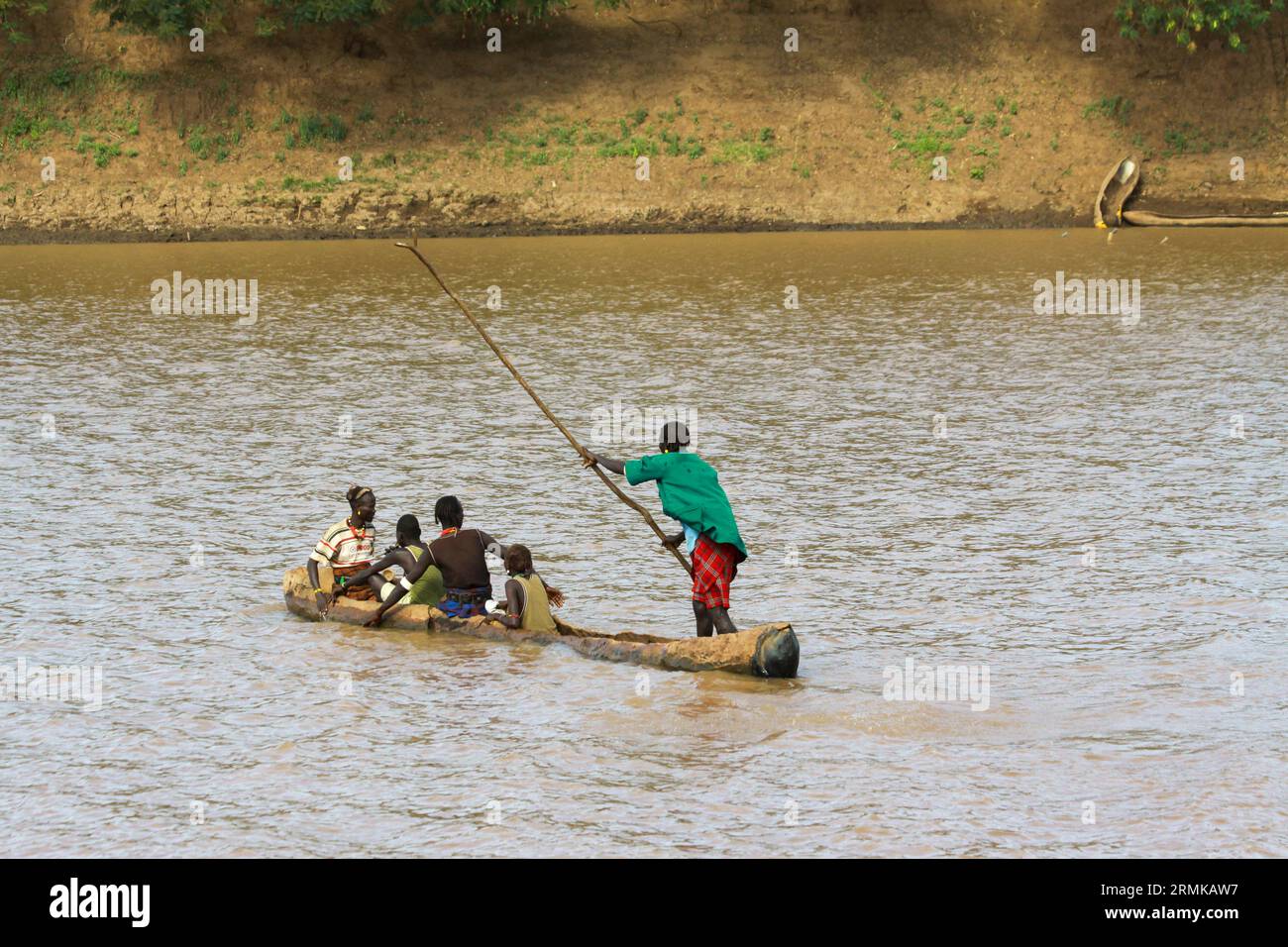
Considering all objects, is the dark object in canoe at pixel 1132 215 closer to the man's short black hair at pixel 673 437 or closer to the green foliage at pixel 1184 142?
the green foliage at pixel 1184 142

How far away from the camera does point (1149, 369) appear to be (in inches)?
976

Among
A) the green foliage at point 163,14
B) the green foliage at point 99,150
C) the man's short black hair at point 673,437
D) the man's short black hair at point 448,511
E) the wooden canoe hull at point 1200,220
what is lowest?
the man's short black hair at point 448,511

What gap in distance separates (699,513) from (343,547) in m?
3.25

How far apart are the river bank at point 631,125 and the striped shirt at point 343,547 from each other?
30.9 meters

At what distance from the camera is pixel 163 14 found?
44.5 meters

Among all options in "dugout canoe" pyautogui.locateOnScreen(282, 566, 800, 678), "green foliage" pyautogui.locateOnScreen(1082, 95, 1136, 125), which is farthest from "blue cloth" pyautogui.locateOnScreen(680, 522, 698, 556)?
"green foliage" pyautogui.locateOnScreen(1082, 95, 1136, 125)

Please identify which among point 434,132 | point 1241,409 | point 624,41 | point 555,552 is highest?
point 624,41

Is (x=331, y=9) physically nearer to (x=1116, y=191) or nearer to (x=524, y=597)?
(x=1116, y=191)

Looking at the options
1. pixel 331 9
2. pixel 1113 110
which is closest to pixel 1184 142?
pixel 1113 110

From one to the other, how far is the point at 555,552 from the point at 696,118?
33374mm

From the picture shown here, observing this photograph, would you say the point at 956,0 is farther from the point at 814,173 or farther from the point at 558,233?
the point at 558,233

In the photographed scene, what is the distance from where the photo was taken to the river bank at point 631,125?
146ft

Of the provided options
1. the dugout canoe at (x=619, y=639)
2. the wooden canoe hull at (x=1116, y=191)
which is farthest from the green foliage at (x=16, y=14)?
the dugout canoe at (x=619, y=639)
